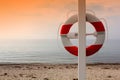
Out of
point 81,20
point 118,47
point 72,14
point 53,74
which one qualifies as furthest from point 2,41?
point 81,20

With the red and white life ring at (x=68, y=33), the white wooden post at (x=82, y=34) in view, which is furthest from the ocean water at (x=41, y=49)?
the white wooden post at (x=82, y=34)

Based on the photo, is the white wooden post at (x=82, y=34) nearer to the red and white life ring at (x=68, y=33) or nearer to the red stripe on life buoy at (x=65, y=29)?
the red and white life ring at (x=68, y=33)

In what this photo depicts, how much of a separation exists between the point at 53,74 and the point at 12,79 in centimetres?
126

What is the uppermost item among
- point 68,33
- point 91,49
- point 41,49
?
point 41,49

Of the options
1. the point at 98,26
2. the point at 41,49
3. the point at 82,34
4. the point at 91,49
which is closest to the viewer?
the point at 82,34

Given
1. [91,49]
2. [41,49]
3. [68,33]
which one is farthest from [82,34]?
[41,49]

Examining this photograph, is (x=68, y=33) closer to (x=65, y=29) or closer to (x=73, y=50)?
(x=65, y=29)

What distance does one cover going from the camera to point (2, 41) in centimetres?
2811

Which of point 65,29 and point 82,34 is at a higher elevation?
point 65,29

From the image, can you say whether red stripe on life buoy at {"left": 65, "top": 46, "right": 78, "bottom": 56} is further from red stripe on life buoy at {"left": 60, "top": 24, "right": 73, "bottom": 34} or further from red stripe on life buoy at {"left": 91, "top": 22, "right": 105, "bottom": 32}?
red stripe on life buoy at {"left": 91, "top": 22, "right": 105, "bottom": 32}

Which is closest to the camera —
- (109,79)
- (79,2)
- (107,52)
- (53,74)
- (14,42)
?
(79,2)

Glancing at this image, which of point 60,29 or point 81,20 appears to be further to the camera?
point 60,29

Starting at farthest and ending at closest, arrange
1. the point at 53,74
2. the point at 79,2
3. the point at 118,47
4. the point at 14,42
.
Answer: the point at 14,42
the point at 118,47
the point at 53,74
the point at 79,2

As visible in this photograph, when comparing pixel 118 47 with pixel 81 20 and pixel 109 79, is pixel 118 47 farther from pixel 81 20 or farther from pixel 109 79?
pixel 81 20
